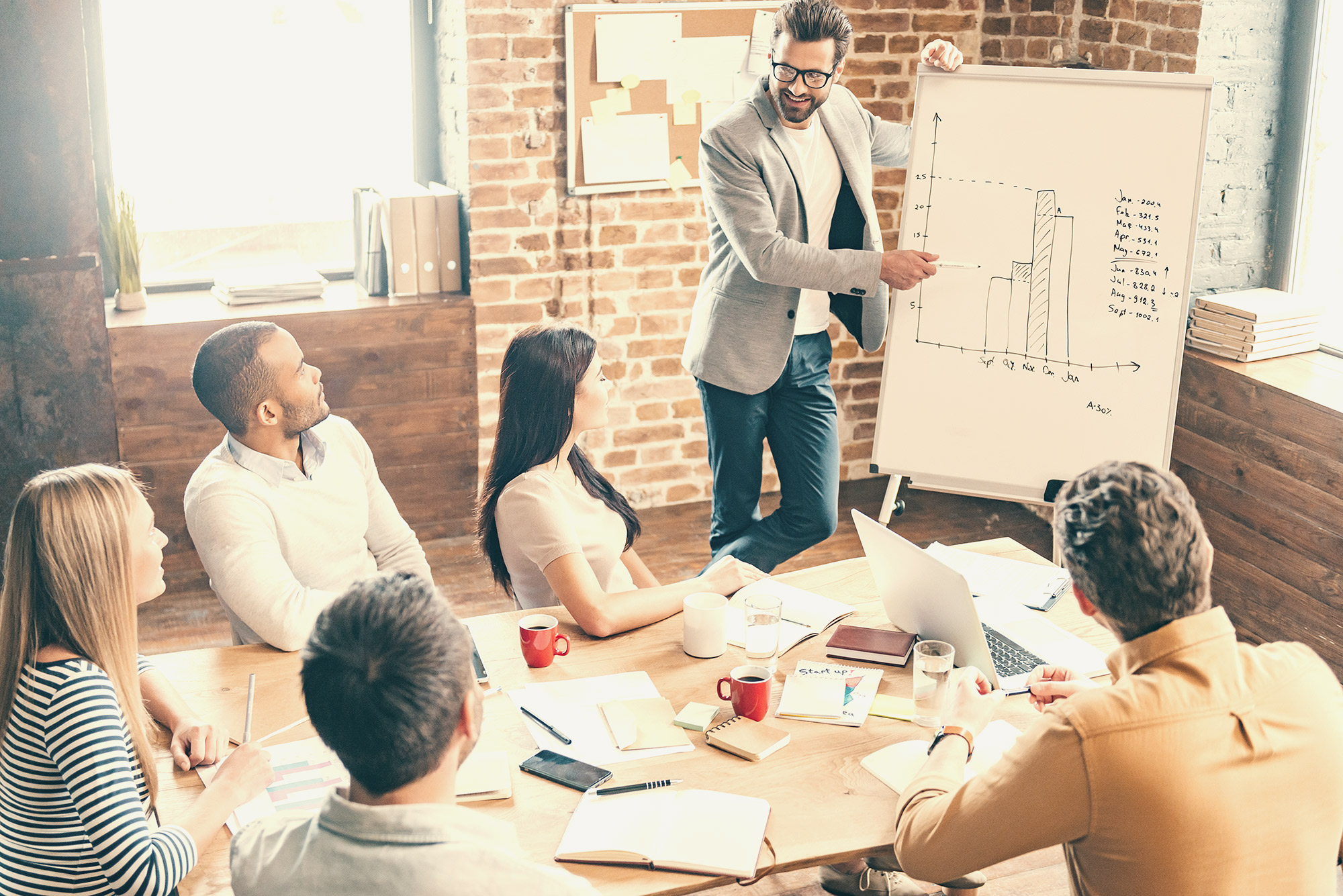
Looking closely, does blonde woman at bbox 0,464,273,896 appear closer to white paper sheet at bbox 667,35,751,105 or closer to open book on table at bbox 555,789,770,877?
open book on table at bbox 555,789,770,877

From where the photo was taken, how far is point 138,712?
1.57m

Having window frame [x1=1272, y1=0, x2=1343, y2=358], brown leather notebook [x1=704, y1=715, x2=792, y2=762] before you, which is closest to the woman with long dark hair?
brown leather notebook [x1=704, y1=715, x2=792, y2=762]

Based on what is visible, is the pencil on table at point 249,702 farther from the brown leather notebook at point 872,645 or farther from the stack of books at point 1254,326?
the stack of books at point 1254,326

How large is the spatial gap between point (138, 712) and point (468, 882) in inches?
28.3

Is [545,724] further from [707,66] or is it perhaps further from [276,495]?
[707,66]

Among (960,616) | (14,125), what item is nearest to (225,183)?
(14,125)

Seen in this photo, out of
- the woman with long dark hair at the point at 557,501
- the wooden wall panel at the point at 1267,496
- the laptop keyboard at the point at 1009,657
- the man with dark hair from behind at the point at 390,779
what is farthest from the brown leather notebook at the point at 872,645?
the wooden wall panel at the point at 1267,496

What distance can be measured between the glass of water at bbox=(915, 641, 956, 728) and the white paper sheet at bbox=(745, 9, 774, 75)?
2786 mm

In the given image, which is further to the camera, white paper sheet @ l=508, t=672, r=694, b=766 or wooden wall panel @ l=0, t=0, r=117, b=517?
wooden wall panel @ l=0, t=0, r=117, b=517

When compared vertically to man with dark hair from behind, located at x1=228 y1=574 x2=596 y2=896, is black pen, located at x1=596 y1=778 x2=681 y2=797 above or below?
below

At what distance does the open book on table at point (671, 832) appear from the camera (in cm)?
146

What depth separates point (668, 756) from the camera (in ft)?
5.51

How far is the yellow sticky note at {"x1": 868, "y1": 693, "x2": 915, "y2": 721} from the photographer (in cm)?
179

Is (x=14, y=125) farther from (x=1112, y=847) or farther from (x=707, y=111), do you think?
(x=1112, y=847)
